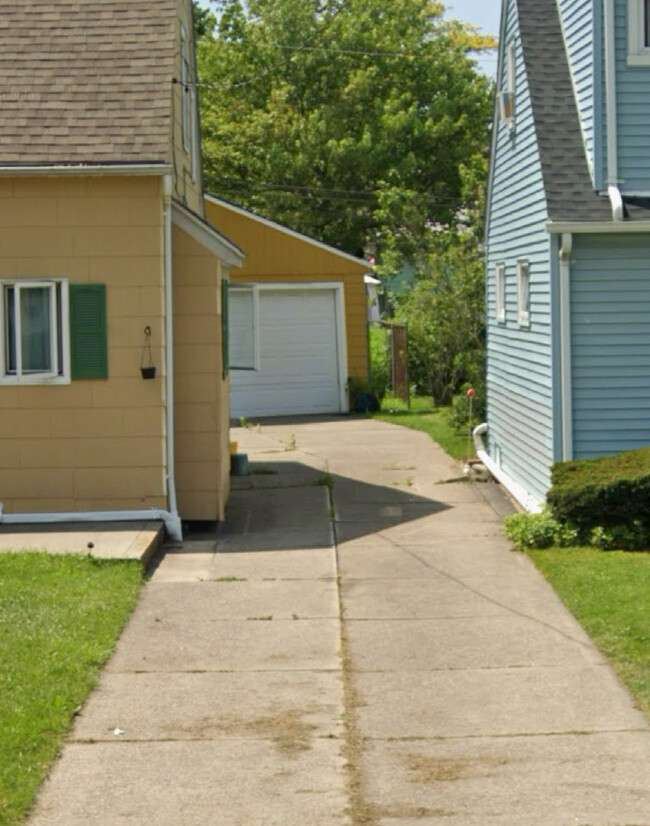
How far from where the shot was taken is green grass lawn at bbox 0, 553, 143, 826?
679 centimetres

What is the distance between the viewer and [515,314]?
16.0 meters

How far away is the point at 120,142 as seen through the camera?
13391mm

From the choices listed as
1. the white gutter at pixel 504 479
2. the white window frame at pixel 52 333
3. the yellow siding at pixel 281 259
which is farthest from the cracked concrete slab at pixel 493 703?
the yellow siding at pixel 281 259

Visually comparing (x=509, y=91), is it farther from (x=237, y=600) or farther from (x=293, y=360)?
(x=293, y=360)

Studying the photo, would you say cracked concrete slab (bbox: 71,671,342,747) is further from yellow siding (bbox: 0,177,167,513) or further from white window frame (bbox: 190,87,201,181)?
white window frame (bbox: 190,87,201,181)

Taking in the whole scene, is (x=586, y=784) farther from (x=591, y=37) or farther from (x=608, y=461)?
(x=591, y=37)

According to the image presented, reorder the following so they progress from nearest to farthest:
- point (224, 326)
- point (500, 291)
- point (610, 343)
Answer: point (610, 343) → point (224, 326) → point (500, 291)

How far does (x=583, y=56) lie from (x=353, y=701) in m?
8.26

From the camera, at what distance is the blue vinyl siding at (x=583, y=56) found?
44.4 feet

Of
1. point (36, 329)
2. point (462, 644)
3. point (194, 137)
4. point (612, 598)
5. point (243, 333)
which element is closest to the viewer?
point (462, 644)

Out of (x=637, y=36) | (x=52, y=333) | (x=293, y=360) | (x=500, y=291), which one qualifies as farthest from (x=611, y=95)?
(x=293, y=360)

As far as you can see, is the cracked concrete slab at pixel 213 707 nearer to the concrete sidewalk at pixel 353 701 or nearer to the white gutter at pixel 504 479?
the concrete sidewalk at pixel 353 701

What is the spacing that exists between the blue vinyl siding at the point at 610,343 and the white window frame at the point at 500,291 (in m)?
3.62

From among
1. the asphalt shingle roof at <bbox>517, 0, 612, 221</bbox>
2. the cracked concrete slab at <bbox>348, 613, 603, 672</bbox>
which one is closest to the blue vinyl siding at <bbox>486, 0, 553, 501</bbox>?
the asphalt shingle roof at <bbox>517, 0, 612, 221</bbox>
